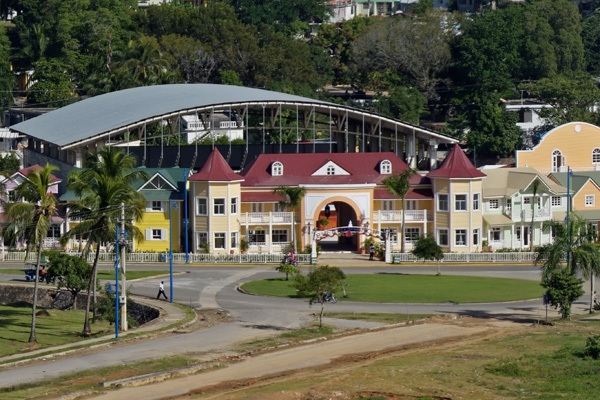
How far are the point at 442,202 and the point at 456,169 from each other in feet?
8.89

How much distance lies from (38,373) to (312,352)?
1360cm

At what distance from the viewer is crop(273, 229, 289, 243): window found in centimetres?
11519

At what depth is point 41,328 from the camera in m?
84.7

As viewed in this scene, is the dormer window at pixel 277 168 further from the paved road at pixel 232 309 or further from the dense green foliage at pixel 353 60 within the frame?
the dense green foliage at pixel 353 60

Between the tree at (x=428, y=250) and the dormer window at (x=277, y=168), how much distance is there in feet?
54.0

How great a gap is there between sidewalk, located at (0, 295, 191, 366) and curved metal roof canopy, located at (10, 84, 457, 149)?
31.3 metres

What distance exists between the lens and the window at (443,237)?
378 ft

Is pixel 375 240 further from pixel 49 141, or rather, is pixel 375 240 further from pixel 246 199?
pixel 49 141

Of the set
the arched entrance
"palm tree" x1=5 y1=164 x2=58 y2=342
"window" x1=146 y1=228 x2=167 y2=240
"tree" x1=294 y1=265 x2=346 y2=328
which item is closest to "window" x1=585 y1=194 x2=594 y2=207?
the arched entrance

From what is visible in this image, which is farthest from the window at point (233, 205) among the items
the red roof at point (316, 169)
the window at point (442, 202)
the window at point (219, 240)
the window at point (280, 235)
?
the window at point (442, 202)

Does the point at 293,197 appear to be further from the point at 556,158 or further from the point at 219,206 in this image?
the point at 556,158

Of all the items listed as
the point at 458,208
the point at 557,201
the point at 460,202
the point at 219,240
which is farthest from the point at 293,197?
the point at 557,201

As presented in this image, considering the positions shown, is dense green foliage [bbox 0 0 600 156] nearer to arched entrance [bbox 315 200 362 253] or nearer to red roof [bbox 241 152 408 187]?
red roof [bbox 241 152 408 187]

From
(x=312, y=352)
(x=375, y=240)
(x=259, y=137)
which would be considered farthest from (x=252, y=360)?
(x=259, y=137)
